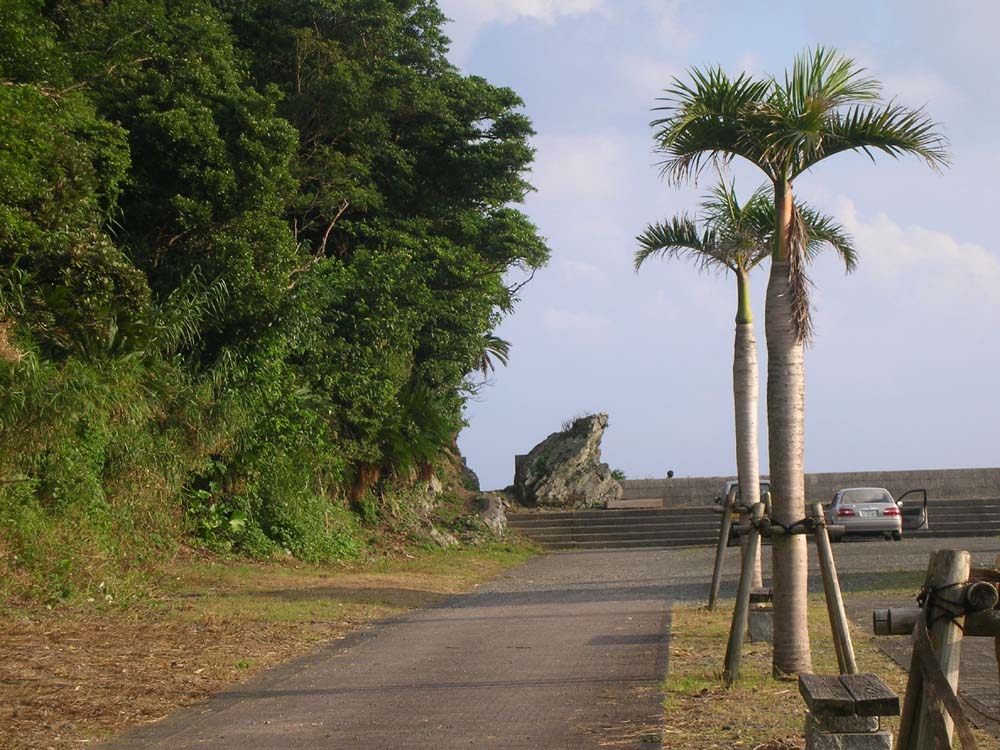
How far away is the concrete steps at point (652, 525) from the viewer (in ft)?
97.3

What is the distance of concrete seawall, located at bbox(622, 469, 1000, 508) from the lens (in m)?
36.7

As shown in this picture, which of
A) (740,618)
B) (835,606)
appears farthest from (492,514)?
(835,606)

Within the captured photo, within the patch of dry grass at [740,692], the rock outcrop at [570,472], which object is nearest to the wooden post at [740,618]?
the patch of dry grass at [740,692]

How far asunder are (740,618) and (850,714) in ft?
12.3

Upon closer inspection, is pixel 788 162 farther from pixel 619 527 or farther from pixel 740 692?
pixel 619 527

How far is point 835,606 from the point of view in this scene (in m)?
7.62

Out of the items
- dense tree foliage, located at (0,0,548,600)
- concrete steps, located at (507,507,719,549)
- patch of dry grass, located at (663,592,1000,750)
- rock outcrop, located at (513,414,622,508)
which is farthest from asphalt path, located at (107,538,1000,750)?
rock outcrop, located at (513,414,622,508)

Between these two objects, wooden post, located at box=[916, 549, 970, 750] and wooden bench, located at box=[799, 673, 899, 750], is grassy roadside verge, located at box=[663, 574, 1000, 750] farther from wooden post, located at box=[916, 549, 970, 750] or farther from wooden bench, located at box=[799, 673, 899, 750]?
wooden post, located at box=[916, 549, 970, 750]

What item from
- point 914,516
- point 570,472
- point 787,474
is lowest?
point 914,516

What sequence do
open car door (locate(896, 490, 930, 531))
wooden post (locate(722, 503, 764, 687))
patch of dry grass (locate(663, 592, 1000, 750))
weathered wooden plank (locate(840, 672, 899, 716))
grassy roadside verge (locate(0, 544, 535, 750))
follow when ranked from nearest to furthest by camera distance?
weathered wooden plank (locate(840, 672, 899, 716))
patch of dry grass (locate(663, 592, 1000, 750))
grassy roadside verge (locate(0, 544, 535, 750))
wooden post (locate(722, 503, 764, 687))
open car door (locate(896, 490, 930, 531))

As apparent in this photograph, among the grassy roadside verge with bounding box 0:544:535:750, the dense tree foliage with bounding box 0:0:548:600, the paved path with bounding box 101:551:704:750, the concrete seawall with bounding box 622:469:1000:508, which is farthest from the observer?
the concrete seawall with bounding box 622:469:1000:508

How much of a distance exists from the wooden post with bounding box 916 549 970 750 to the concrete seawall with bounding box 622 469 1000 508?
1281 inches

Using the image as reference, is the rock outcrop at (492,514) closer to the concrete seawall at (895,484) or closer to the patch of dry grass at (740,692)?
the concrete seawall at (895,484)

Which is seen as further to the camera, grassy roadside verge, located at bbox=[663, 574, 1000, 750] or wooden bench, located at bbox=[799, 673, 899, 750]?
grassy roadside verge, located at bbox=[663, 574, 1000, 750]
